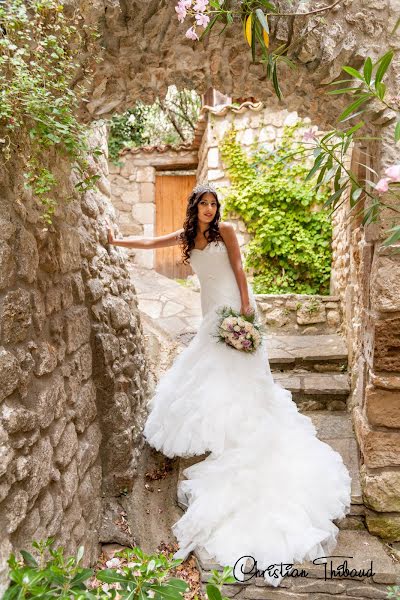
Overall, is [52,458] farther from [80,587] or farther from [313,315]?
[313,315]

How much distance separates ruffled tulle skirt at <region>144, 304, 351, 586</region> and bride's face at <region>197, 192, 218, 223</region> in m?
0.66

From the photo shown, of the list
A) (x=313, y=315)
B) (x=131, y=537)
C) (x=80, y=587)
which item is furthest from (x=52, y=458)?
(x=313, y=315)

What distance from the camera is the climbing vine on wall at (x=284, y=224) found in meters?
5.77

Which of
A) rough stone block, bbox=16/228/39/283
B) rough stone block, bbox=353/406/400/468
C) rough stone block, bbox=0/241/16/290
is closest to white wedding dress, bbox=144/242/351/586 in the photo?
rough stone block, bbox=353/406/400/468

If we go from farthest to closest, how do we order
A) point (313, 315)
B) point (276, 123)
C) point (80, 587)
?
1. point (276, 123)
2. point (313, 315)
3. point (80, 587)

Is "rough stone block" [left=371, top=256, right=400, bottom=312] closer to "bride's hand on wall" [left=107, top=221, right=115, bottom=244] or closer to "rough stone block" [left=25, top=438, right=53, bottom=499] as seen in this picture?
"bride's hand on wall" [left=107, top=221, right=115, bottom=244]

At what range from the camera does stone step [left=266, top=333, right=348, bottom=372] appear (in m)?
4.10

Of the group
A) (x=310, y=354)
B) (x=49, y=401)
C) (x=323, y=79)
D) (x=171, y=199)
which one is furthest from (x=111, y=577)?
(x=171, y=199)

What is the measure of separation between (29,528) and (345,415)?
2.67 m

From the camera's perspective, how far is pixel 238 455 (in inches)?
103

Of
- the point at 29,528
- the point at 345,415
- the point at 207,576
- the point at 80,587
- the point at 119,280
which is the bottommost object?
the point at 207,576

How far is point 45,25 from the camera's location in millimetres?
1868

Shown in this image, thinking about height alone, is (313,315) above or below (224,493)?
above
